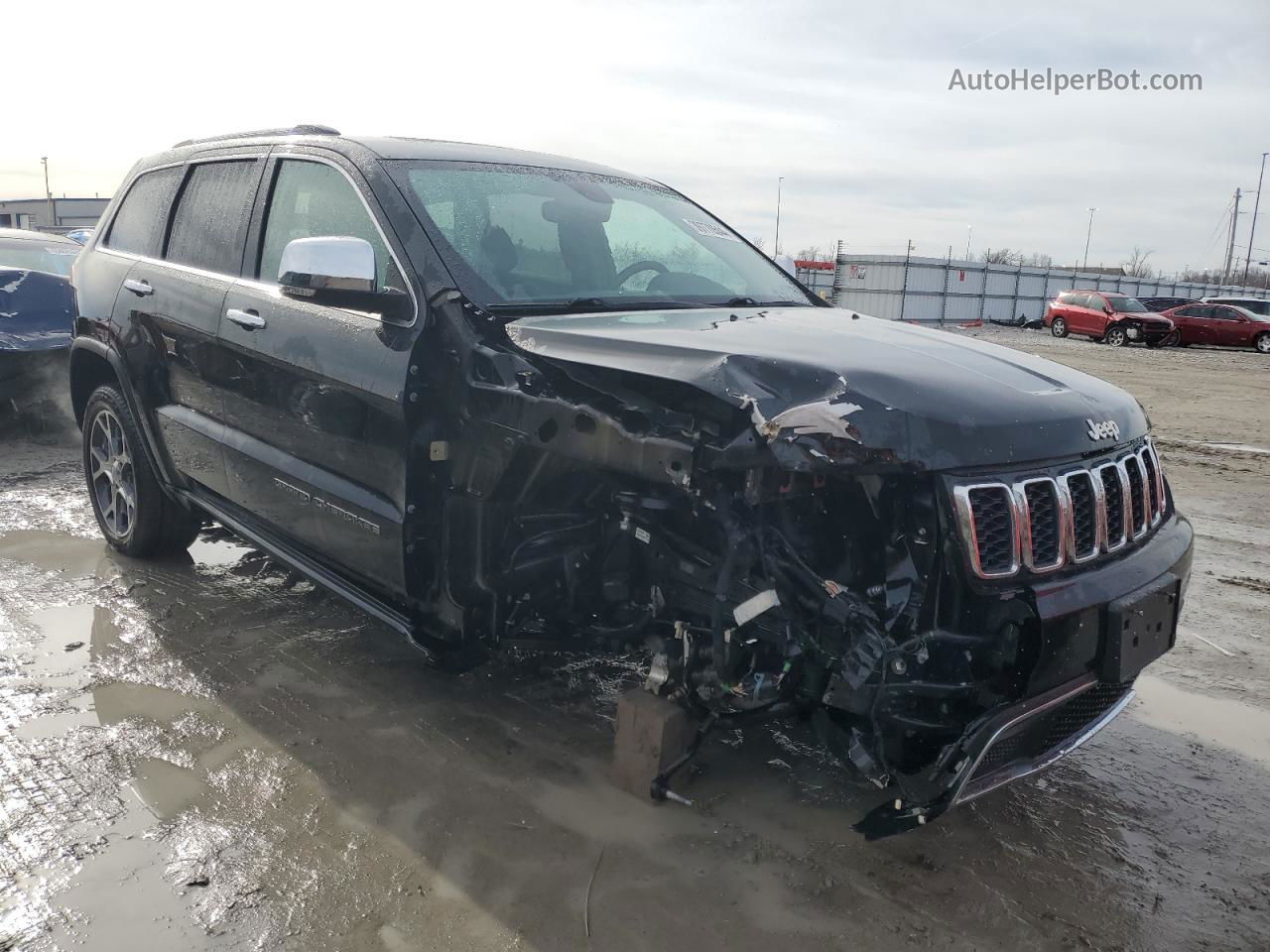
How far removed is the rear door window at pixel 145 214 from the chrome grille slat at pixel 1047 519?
13.1ft

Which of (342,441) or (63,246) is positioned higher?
(63,246)

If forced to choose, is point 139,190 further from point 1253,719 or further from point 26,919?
point 1253,719

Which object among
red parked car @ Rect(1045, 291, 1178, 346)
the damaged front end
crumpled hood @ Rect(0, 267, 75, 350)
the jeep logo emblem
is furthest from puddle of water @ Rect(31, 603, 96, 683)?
red parked car @ Rect(1045, 291, 1178, 346)

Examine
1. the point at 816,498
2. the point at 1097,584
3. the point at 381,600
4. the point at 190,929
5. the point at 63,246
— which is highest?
the point at 63,246

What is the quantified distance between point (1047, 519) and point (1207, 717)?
6.30ft

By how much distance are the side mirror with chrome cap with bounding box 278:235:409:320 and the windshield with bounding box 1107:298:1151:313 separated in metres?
27.9

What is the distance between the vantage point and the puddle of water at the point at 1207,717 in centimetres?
363

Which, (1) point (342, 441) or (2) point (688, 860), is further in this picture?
(1) point (342, 441)

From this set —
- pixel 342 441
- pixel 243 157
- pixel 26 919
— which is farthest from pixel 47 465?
pixel 26 919

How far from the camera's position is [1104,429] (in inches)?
110

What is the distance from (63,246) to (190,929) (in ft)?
28.4

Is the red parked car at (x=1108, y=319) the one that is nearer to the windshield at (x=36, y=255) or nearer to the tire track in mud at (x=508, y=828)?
the tire track in mud at (x=508, y=828)

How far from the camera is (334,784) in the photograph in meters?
3.12

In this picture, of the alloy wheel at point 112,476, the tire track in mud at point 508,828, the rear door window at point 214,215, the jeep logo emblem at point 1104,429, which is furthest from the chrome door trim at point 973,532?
the alloy wheel at point 112,476
